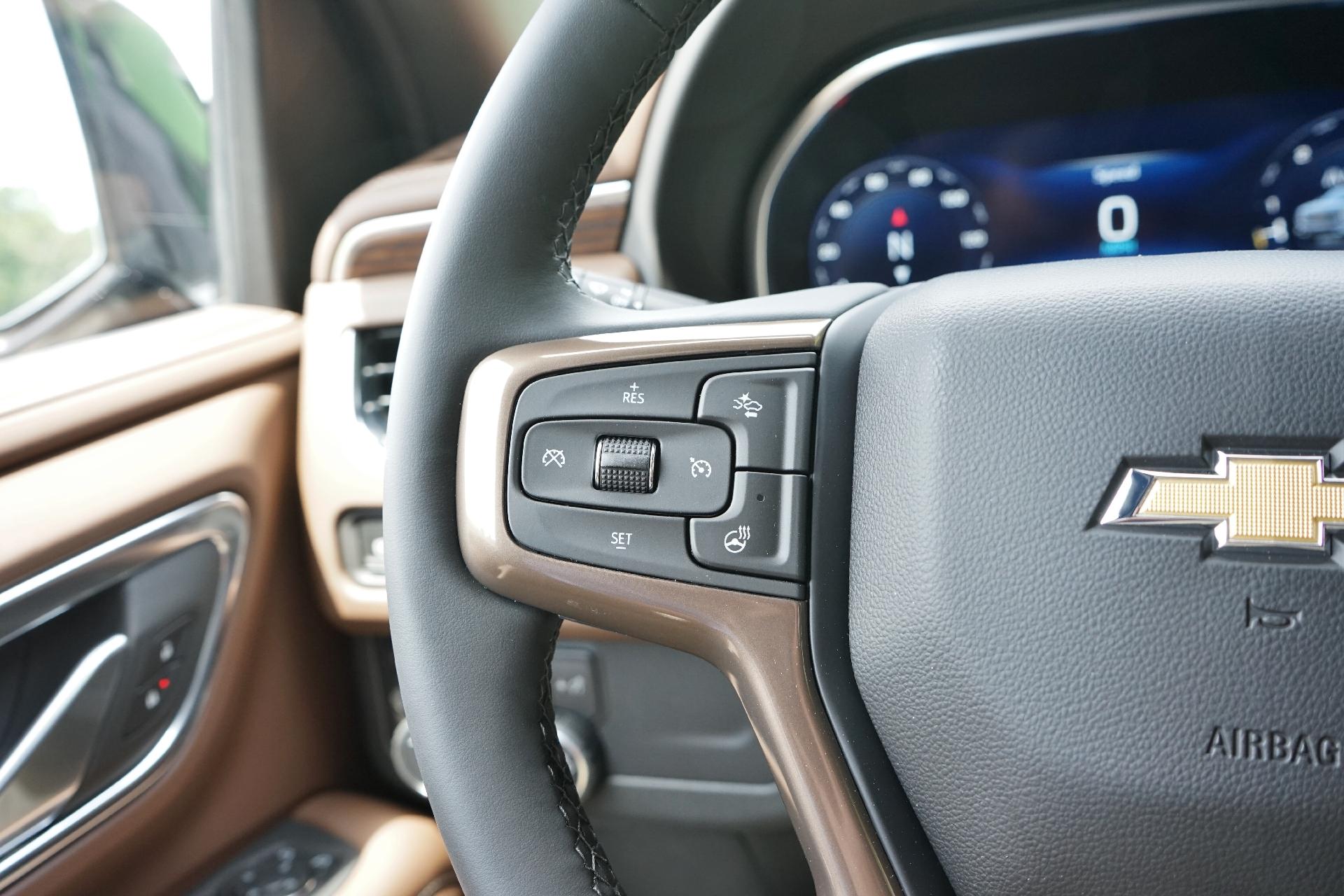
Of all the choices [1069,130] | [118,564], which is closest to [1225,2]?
[1069,130]

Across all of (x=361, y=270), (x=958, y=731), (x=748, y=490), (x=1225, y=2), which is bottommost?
(x=958, y=731)

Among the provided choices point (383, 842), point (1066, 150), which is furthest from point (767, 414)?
point (1066, 150)

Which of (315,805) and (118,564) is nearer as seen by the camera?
(118,564)

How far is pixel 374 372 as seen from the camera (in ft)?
4.09

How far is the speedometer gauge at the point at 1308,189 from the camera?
1.28 m

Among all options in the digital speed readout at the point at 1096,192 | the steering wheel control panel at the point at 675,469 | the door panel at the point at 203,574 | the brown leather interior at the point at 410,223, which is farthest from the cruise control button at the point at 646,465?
the digital speed readout at the point at 1096,192

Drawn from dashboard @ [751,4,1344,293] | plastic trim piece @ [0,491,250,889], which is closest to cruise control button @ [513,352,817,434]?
plastic trim piece @ [0,491,250,889]

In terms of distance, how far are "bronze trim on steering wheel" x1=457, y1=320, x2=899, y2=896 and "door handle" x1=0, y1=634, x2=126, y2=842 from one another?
1.84 ft

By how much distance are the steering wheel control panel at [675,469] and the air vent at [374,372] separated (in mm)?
605

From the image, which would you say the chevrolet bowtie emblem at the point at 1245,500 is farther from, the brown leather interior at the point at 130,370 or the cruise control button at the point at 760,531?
the brown leather interior at the point at 130,370

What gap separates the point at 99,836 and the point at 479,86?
1.07m

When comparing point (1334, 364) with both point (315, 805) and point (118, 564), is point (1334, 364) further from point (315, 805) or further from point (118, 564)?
point (315, 805)

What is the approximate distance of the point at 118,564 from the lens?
3.33 ft

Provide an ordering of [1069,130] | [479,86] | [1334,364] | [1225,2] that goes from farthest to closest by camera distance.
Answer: [479,86] → [1069,130] → [1225,2] → [1334,364]
